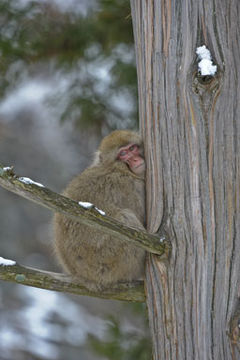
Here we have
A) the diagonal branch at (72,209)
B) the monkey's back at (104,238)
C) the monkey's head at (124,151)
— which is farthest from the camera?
the monkey's head at (124,151)

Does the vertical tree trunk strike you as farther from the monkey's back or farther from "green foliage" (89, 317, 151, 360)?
"green foliage" (89, 317, 151, 360)

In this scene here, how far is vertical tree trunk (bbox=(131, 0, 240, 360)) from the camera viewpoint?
326cm

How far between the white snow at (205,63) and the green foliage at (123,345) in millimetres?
3715

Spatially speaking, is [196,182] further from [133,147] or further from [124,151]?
[124,151]

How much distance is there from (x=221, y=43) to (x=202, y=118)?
0.44m

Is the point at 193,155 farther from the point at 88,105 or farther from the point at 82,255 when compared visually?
the point at 88,105

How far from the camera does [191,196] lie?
3.37 metres

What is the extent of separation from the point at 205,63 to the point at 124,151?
1.23 metres

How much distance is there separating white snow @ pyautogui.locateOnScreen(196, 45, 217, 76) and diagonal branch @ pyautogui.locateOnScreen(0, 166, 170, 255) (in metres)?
0.95

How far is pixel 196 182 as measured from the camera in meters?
3.37

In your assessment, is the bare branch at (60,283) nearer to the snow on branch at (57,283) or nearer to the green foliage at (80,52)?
the snow on branch at (57,283)

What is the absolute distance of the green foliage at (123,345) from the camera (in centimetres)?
628

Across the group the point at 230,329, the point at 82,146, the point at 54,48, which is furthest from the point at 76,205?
the point at 82,146

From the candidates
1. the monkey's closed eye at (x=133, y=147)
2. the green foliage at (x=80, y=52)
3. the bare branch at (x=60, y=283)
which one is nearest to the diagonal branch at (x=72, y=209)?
the bare branch at (x=60, y=283)
